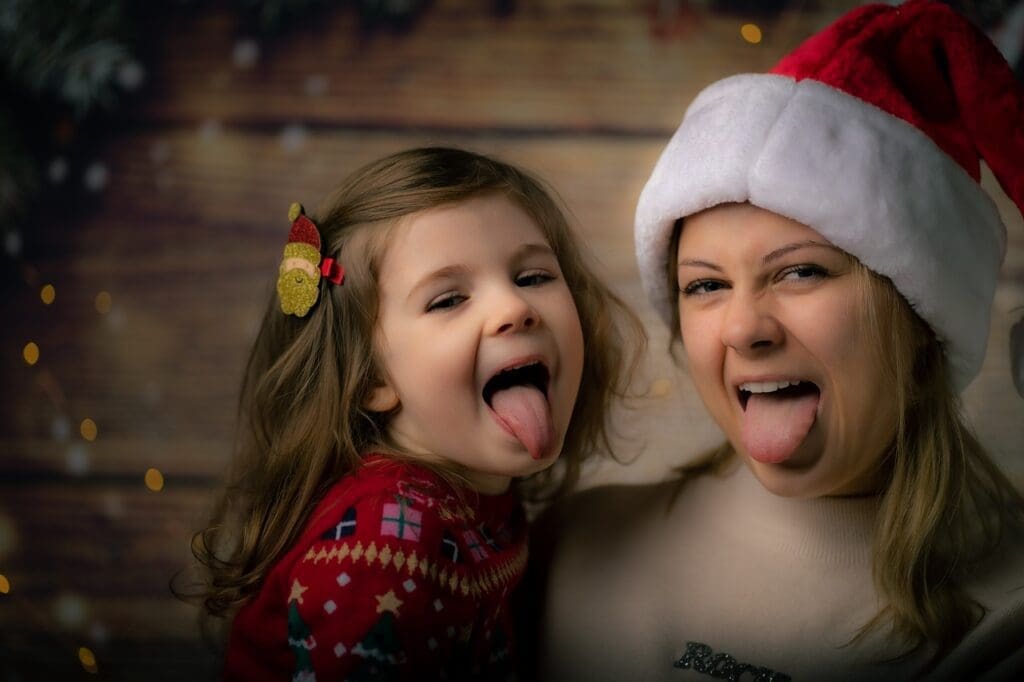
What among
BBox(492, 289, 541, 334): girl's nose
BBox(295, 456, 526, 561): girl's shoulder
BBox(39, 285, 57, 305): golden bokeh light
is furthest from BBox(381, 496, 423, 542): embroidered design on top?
BBox(39, 285, 57, 305): golden bokeh light

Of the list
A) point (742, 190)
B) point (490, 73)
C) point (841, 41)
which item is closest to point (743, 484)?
point (742, 190)

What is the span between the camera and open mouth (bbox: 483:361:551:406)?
1241 millimetres

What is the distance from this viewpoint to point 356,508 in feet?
3.84

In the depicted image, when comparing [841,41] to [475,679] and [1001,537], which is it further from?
[475,679]

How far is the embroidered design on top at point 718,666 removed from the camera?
4.02 feet

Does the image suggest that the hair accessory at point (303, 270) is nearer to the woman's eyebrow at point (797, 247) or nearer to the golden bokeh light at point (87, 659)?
the woman's eyebrow at point (797, 247)

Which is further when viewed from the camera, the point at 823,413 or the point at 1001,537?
the point at 1001,537

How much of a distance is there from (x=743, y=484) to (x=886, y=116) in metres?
0.46

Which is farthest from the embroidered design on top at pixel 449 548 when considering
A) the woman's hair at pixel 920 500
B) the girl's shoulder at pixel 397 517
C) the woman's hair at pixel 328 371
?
the woman's hair at pixel 920 500

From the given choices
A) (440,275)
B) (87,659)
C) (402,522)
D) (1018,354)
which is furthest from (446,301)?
(87,659)

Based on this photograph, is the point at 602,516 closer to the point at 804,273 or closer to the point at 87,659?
the point at 804,273

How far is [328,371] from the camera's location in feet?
4.23

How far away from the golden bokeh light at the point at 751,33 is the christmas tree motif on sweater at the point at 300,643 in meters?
1.14

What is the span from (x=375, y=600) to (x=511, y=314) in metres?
0.32
